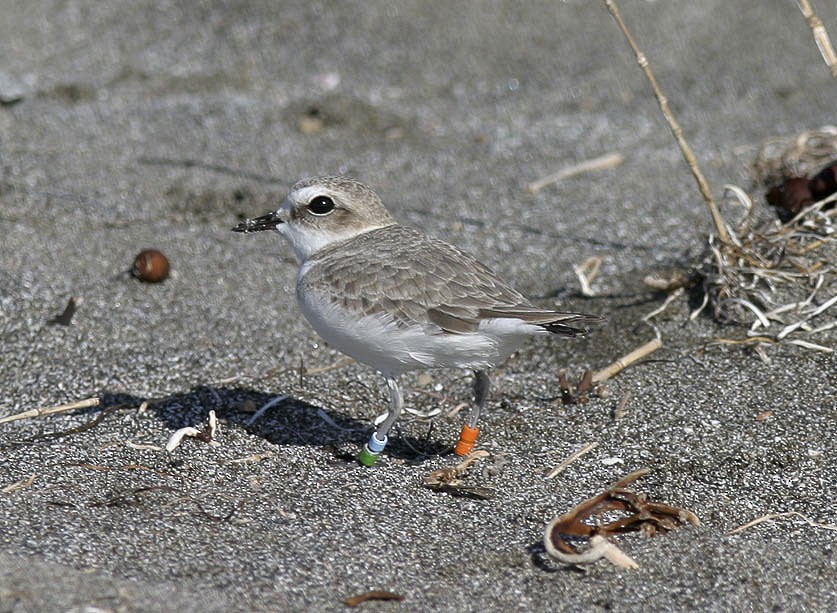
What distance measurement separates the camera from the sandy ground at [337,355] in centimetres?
323

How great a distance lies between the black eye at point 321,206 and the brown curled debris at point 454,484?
115 cm

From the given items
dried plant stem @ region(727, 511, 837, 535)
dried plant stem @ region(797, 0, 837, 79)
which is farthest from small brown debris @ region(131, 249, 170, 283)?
dried plant stem @ region(797, 0, 837, 79)

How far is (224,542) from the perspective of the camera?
330 cm

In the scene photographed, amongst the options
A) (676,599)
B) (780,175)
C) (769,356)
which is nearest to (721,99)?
(780,175)

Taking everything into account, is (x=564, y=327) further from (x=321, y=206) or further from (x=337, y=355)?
(x=337, y=355)

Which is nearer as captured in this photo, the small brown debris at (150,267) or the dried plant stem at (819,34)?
the dried plant stem at (819,34)

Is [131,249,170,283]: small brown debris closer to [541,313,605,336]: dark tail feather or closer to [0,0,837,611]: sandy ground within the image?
[0,0,837,611]: sandy ground

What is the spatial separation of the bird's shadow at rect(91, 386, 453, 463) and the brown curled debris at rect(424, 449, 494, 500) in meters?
0.25

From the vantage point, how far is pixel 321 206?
4340mm

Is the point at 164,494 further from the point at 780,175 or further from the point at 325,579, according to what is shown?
the point at 780,175

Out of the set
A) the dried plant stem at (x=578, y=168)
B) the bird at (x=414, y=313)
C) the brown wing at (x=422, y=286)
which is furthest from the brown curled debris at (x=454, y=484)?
the dried plant stem at (x=578, y=168)

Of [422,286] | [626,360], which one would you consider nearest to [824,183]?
[626,360]

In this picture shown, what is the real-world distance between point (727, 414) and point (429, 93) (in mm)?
4280

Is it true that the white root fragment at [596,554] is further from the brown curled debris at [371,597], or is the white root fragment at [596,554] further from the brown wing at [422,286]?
the brown wing at [422,286]
